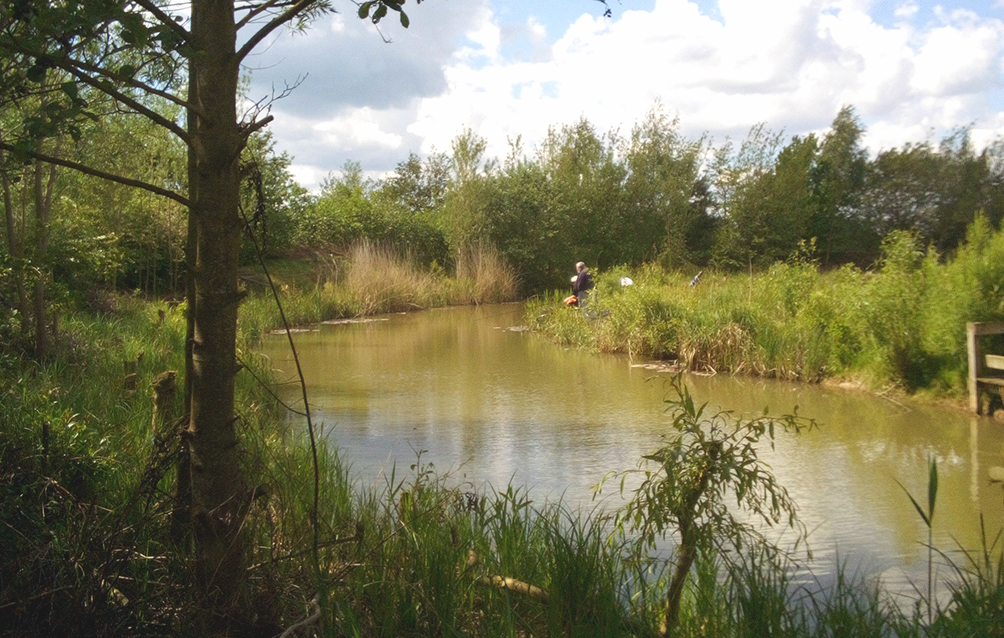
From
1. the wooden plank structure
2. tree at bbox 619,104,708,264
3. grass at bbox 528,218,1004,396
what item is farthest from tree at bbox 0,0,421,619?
→ tree at bbox 619,104,708,264

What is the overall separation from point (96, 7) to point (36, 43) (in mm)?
250

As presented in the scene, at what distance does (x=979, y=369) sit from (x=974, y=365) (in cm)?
21

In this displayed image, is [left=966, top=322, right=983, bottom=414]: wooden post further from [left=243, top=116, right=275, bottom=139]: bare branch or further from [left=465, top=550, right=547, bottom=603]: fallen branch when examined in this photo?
[left=243, top=116, right=275, bottom=139]: bare branch

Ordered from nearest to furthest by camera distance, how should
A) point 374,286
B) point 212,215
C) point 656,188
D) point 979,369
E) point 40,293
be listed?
1. point 212,215
2. point 40,293
3. point 979,369
4. point 374,286
5. point 656,188

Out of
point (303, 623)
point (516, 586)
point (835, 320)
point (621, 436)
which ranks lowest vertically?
point (621, 436)

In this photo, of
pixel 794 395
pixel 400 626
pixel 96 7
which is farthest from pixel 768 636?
pixel 794 395

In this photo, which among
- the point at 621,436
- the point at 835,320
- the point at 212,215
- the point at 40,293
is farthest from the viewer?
the point at 835,320

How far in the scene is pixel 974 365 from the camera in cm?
984

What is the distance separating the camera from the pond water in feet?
20.3

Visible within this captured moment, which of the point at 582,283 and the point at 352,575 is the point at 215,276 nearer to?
the point at 352,575

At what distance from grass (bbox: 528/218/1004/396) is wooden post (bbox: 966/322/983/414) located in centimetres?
43

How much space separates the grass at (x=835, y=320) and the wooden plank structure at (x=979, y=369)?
0.36 meters

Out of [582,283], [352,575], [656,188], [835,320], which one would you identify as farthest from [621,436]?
[656,188]

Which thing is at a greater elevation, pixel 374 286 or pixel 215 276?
pixel 374 286
